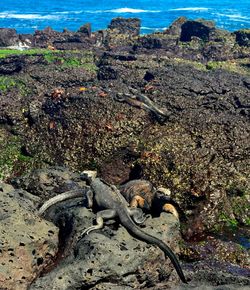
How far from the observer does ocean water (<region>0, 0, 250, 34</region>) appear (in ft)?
235

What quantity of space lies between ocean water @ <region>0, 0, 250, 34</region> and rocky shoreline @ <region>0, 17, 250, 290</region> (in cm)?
4705

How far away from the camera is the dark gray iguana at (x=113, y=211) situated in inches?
361

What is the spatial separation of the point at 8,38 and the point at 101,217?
37.7 meters

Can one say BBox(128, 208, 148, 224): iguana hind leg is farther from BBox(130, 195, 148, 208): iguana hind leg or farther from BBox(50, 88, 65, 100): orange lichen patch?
BBox(50, 88, 65, 100): orange lichen patch

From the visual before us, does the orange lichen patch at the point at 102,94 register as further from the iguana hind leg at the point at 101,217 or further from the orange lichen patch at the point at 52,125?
the iguana hind leg at the point at 101,217

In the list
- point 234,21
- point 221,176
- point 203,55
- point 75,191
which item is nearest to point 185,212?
point 221,176

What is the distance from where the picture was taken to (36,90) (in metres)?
22.1

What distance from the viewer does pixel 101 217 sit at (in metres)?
9.73

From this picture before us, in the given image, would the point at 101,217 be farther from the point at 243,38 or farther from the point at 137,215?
the point at 243,38

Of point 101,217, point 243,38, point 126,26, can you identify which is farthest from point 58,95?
point 126,26

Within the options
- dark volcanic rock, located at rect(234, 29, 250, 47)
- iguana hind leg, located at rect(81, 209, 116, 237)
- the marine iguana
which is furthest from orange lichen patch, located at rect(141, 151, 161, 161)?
dark volcanic rock, located at rect(234, 29, 250, 47)

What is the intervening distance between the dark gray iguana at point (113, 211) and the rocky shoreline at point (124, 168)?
0.18 meters

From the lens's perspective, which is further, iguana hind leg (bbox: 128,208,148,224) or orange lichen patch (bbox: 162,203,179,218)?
orange lichen patch (bbox: 162,203,179,218)

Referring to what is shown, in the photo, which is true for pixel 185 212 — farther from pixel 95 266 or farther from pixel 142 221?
pixel 95 266
